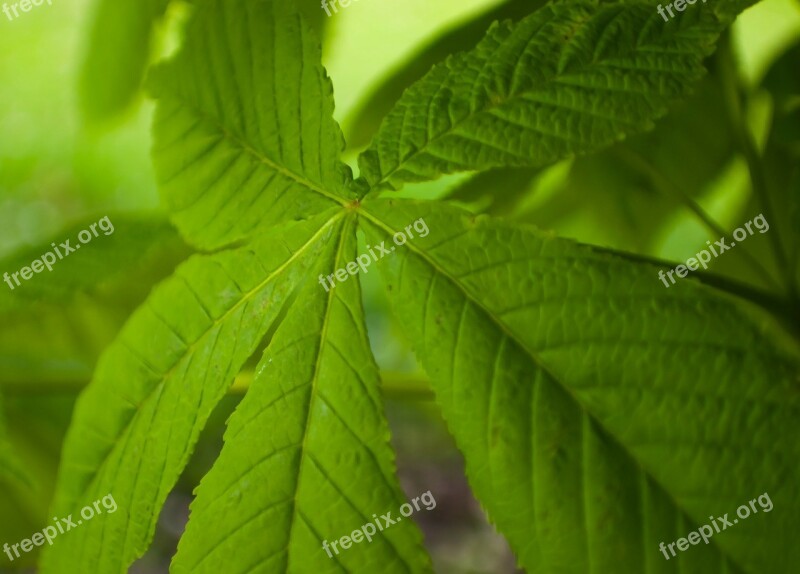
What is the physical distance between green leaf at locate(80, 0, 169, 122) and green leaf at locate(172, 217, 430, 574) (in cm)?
47

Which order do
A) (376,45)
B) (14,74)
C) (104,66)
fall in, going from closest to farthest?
(104,66), (376,45), (14,74)

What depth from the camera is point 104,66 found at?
2.46 feet

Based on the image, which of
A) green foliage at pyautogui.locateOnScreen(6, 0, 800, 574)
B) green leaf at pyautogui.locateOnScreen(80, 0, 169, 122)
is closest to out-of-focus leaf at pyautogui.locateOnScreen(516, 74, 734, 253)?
green foliage at pyautogui.locateOnScreen(6, 0, 800, 574)

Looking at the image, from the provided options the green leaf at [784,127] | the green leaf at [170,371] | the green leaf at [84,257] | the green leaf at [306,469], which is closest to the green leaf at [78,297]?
the green leaf at [84,257]

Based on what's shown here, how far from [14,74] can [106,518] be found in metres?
0.79

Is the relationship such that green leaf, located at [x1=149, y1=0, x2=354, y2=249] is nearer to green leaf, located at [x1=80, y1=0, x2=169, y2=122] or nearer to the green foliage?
the green foliage

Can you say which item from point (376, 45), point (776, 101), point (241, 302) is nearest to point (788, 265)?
point (776, 101)

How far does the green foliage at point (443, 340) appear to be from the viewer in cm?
33

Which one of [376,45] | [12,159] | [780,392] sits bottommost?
[780,392]

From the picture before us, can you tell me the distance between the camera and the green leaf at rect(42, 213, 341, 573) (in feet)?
1.29

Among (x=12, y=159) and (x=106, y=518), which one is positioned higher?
(x=12, y=159)

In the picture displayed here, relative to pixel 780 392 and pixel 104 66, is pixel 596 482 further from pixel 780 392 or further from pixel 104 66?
pixel 104 66

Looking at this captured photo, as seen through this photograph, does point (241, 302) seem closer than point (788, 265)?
Yes

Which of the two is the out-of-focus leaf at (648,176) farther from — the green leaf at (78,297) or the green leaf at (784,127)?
the green leaf at (78,297)
